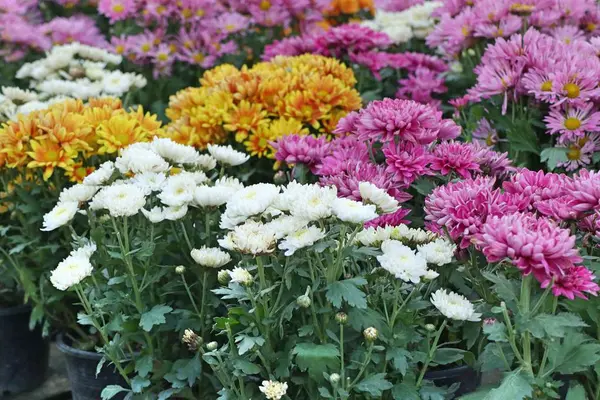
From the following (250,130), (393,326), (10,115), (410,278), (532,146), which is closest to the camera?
(410,278)

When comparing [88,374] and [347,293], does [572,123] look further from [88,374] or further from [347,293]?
[88,374]

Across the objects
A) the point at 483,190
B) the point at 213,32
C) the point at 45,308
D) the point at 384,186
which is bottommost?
the point at 45,308

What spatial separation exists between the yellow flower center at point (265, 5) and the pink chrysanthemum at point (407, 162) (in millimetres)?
2196

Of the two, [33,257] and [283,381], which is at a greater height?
[283,381]

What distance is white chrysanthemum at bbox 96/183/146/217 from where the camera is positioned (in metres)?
1.89

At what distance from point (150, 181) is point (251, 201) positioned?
446 millimetres

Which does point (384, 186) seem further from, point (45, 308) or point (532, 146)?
point (45, 308)

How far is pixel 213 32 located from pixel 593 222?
2692 millimetres

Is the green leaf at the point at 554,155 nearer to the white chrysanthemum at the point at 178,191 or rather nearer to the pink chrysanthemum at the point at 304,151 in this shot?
the pink chrysanthemum at the point at 304,151

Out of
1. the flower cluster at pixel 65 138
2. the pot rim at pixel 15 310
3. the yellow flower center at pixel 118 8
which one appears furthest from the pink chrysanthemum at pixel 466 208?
the yellow flower center at pixel 118 8

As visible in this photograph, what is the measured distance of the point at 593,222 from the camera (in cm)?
167

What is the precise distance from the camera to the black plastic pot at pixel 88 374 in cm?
241

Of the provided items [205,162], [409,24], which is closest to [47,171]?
[205,162]

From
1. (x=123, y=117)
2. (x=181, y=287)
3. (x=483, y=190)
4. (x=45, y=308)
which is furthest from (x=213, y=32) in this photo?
(x=483, y=190)
